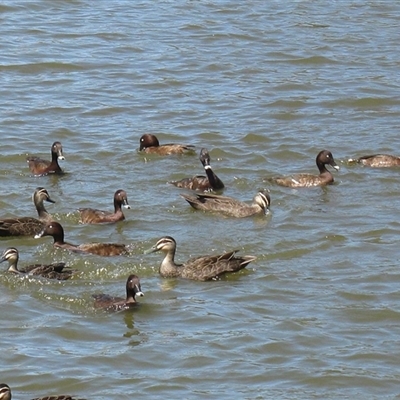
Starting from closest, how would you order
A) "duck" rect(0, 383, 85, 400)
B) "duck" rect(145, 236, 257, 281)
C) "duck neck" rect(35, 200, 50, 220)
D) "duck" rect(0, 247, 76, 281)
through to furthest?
"duck" rect(0, 383, 85, 400) → "duck" rect(0, 247, 76, 281) → "duck" rect(145, 236, 257, 281) → "duck neck" rect(35, 200, 50, 220)

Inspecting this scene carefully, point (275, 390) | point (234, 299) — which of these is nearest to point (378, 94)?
point (234, 299)

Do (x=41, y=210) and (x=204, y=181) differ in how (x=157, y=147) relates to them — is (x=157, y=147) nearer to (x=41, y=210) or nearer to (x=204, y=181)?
(x=204, y=181)

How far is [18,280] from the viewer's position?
15.8 m

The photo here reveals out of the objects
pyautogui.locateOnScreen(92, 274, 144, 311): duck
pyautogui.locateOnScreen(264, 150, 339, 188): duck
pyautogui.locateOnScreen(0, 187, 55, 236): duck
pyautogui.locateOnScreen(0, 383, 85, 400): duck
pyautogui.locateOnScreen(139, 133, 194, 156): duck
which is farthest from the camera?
pyautogui.locateOnScreen(139, 133, 194, 156): duck

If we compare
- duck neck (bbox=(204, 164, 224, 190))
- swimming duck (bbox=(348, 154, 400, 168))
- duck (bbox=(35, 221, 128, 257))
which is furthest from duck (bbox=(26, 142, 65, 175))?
swimming duck (bbox=(348, 154, 400, 168))

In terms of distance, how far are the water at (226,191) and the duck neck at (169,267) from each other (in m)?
0.18

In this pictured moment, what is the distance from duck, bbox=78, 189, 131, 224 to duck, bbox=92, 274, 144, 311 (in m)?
3.01

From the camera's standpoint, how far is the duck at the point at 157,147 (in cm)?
2109

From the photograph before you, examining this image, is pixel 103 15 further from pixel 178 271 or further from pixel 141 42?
pixel 178 271

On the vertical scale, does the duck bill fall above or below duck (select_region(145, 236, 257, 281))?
above

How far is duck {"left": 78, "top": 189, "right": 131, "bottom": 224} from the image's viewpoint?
18.0 m

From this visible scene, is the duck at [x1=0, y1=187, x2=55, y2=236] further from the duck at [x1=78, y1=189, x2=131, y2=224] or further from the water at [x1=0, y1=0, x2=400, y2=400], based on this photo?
the duck at [x1=78, y1=189, x2=131, y2=224]

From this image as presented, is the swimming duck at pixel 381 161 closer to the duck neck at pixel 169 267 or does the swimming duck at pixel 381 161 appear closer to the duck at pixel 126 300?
the duck neck at pixel 169 267

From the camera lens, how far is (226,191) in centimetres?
1991
